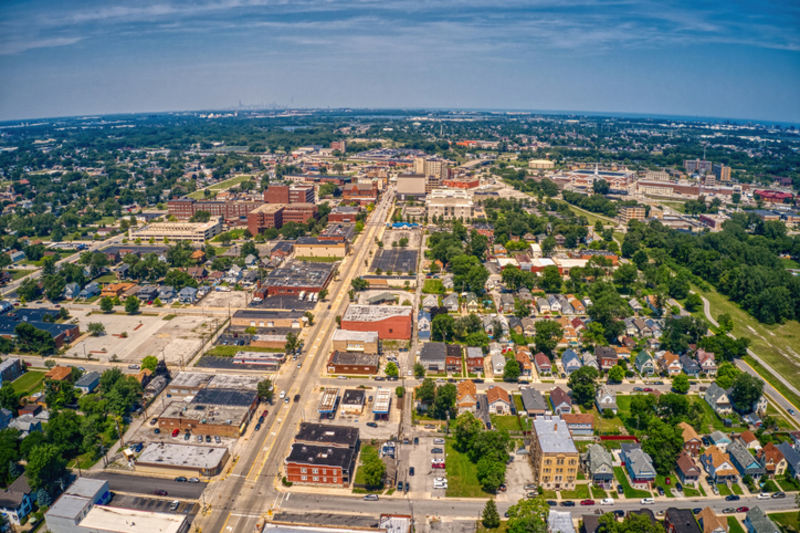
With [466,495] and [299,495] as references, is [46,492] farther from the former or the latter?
[466,495]

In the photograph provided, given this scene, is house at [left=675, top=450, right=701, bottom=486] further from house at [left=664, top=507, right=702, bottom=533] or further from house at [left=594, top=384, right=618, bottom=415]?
house at [left=594, top=384, right=618, bottom=415]

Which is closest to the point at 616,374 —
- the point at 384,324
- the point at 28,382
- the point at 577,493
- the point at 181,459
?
the point at 577,493

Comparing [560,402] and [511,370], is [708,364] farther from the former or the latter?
[511,370]

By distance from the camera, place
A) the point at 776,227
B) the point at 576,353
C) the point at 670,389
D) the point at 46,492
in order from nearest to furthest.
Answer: the point at 46,492 < the point at 670,389 < the point at 576,353 < the point at 776,227

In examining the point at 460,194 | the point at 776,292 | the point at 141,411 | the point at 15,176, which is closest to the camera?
the point at 141,411

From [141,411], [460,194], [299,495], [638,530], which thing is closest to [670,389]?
[638,530]

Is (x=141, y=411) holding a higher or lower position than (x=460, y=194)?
lower

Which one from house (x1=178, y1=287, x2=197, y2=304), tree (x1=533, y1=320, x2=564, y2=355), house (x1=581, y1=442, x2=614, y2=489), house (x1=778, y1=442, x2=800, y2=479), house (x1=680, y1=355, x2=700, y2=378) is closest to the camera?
house (x1=581, y1=442, x2=614, y2=489)

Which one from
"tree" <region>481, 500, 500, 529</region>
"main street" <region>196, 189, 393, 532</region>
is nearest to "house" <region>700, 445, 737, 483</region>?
"tree" <region>481, 500, 500, 529</region>
